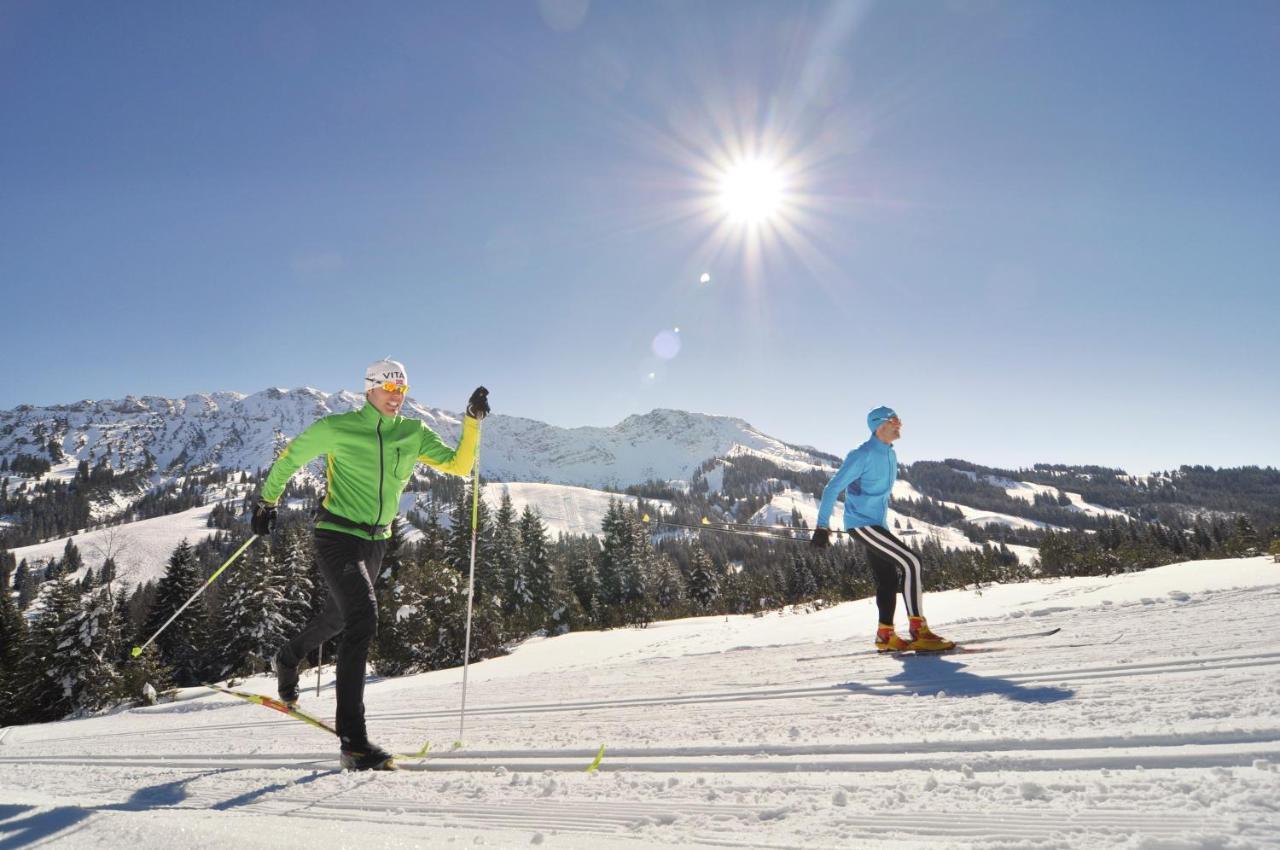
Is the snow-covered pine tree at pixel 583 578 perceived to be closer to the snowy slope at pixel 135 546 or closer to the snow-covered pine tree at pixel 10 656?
the snow-covered pine tree at pixel 10 656

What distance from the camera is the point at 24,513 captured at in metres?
175

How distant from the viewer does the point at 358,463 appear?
362cm

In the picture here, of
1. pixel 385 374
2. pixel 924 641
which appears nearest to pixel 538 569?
pixel 924 641

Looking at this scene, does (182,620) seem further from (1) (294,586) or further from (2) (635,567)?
(2) (635,567)

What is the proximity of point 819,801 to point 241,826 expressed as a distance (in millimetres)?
1887

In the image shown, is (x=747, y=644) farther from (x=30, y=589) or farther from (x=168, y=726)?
(x=30, y=589)

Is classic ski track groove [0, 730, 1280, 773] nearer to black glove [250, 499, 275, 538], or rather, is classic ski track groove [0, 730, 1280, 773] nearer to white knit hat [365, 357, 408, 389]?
black glove [250, 499, 275, 538]

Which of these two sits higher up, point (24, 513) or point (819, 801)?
point (24, 513)

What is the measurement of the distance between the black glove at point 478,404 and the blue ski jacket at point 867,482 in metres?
3.55

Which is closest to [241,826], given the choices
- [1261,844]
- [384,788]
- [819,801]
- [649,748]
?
[384,788]

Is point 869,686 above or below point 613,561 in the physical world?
below

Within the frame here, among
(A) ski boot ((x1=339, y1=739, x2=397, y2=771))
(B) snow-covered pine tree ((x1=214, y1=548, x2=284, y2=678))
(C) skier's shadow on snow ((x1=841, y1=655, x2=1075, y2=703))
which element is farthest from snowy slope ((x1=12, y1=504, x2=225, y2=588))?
(C) skier's shadow on snow ((x1=841, y1=655, x2=1075, y2=703))

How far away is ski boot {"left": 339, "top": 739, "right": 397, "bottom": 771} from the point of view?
2926 millimetres

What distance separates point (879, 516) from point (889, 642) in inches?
50.7
